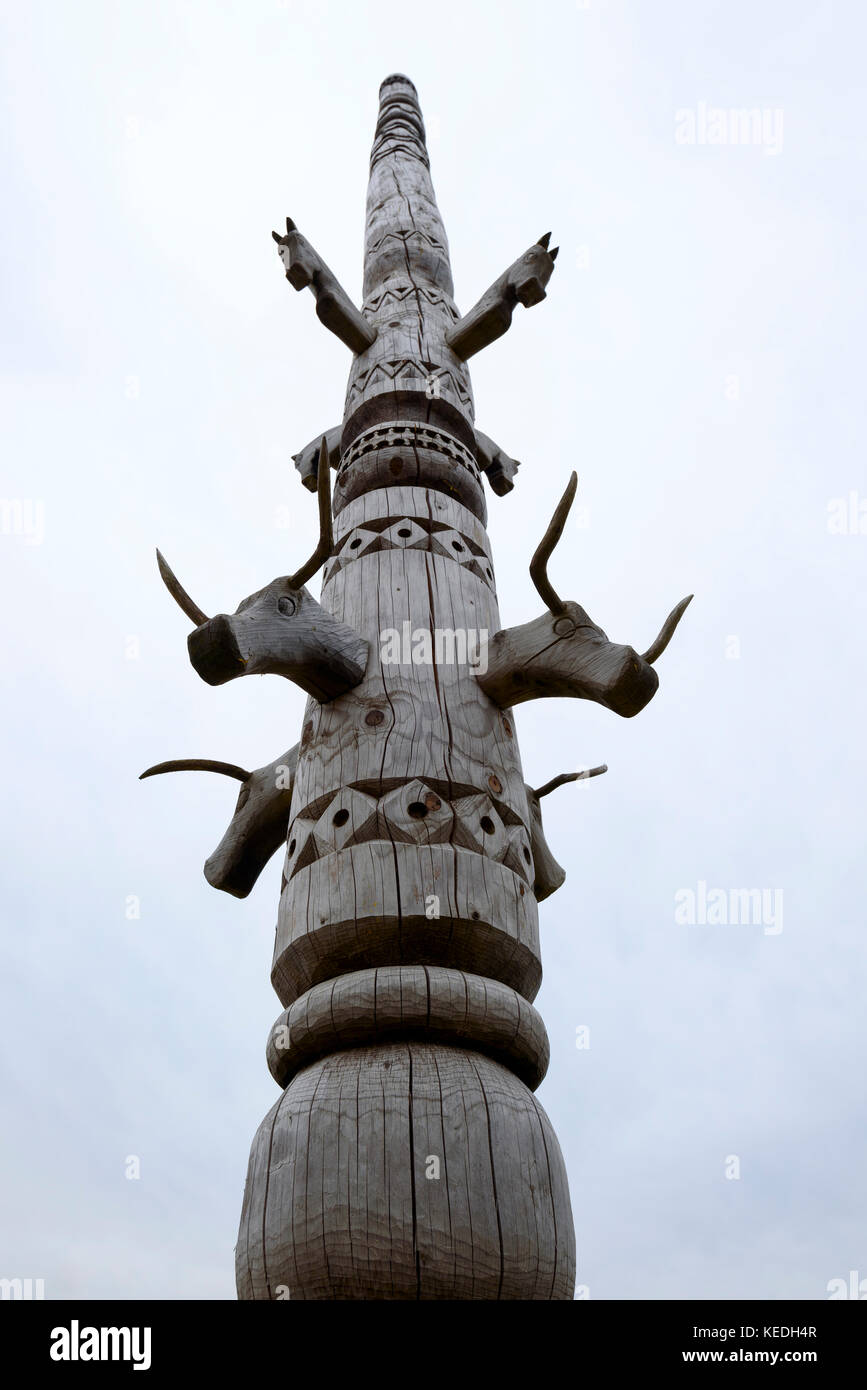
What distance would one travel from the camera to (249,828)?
4.76m

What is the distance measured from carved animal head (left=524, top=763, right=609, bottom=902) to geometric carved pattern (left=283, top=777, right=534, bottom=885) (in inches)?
35.7

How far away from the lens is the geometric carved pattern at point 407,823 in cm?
357

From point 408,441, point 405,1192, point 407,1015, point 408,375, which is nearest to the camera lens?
point 405,1192

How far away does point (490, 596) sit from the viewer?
4.75 metres

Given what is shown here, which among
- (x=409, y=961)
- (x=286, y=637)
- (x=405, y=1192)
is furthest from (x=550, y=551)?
(x=405, y=1192)

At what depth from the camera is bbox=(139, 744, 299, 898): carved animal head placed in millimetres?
4734

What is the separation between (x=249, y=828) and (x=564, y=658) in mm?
1689

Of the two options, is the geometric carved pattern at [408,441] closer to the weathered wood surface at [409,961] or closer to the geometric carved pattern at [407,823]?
the weathered wood surface at [409,961]

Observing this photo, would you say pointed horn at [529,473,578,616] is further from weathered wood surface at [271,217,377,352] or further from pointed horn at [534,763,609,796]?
weathered wood surface at [271,217,377,352]

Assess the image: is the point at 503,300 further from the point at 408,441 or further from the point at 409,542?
the point at 409,542

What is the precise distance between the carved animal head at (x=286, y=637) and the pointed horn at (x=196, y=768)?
2.76 feet
